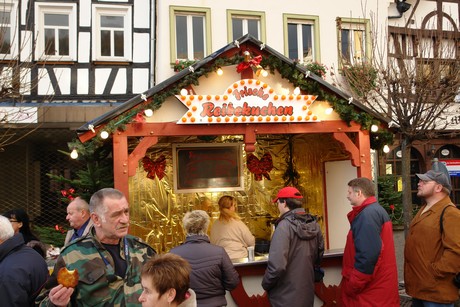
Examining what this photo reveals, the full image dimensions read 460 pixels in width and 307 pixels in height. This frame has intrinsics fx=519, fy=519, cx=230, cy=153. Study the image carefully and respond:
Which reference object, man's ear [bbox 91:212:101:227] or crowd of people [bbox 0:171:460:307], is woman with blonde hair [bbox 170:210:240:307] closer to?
crowd of people [bbox 0:171:460:307]

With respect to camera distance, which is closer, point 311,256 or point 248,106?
point 311,256

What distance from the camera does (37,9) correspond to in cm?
1188

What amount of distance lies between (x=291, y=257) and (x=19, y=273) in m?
2.40

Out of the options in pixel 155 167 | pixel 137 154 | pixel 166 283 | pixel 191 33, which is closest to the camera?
pixel 166 283

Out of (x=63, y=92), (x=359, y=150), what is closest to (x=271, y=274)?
(x=359, y=150)

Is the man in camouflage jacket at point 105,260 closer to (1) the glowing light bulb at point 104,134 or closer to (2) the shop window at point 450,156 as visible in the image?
(1) the glowing light bulb at point 104,134

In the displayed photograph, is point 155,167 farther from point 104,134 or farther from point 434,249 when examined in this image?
point 434,249

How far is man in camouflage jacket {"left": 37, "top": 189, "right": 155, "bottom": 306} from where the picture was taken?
2.87m

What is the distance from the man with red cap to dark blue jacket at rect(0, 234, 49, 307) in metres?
1.99

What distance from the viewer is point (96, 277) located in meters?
2.86

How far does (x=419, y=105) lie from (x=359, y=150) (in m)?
1.73

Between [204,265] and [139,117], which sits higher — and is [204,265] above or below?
below

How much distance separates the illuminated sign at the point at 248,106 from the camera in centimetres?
643

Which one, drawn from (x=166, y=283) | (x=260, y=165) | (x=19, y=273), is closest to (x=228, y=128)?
(x=260, y=165)
